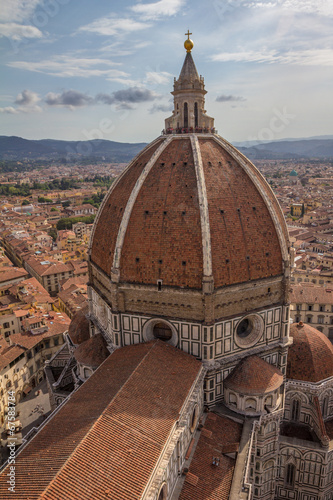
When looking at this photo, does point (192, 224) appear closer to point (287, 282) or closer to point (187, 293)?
point (187, 293)

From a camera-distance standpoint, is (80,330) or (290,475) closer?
(290,475)

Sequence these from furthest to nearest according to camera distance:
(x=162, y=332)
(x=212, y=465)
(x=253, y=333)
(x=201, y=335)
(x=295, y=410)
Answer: (x=295, y=410) < (x=253, y=333) < (x=162, y=332) < (x=201, y=335) < (x=212, y=465)

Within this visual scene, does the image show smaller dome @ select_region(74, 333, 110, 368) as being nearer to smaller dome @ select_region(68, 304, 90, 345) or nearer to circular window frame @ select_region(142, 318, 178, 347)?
circular window frame @ select_region(142, 318, 178, 347)

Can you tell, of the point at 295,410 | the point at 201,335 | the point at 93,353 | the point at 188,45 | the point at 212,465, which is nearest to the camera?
the point at 212,465

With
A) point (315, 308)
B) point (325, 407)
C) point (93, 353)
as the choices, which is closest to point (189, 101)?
point (93, 353)

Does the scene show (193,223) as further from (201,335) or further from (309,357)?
(309,357)

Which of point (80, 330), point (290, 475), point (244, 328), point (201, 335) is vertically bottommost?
point (290, 475)

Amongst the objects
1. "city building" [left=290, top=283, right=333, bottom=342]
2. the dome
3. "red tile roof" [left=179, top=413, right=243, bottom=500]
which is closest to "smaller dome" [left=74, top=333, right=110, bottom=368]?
"red tile roof" [left=179, top=413, right=243, bottom=500]

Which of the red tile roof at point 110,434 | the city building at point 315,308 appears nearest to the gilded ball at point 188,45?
the red tile roof at point 110,434
